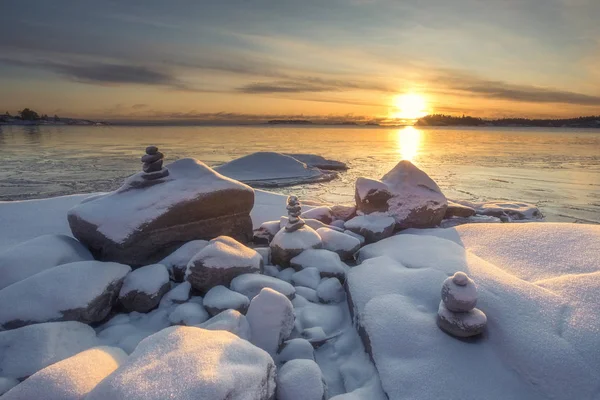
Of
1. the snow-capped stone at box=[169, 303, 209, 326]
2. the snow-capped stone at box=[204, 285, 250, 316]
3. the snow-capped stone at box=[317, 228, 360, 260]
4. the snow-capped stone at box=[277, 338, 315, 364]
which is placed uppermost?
the snow-capped stone at box=[317, 228, 360, 260]

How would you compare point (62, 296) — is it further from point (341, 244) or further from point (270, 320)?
point (341, 244)

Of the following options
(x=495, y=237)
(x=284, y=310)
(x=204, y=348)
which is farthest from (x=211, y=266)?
(x=495, y=237)

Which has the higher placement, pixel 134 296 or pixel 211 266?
pixel 211 266

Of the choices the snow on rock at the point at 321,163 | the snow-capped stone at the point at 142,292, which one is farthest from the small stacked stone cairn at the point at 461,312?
the snow on rock at the point at 321,163

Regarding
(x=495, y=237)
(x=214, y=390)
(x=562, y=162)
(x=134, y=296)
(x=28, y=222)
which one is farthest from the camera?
(x=562, y=162)

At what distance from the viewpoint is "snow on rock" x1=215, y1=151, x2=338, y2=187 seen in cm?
1355

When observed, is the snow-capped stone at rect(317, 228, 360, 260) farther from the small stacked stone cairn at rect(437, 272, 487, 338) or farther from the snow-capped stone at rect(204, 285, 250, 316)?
the small stacked stone cairn at rect(437, 272, 487, 338)

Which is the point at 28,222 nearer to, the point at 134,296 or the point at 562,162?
the point at 134,296

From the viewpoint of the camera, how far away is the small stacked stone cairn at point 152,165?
16.4 ft

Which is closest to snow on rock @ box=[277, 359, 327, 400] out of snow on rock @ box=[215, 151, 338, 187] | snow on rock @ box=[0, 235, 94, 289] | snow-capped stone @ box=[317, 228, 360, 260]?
snow-capped stone @ box=[317, 228, 360, 260]

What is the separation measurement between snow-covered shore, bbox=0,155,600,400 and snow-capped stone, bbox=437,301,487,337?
7 centimetres

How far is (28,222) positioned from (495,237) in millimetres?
7363

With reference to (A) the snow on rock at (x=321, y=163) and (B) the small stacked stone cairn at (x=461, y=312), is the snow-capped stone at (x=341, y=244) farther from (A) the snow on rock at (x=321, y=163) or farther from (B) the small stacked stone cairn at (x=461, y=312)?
(A) the snow on rock at (x=321, y=163)

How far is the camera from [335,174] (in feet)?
50.4
